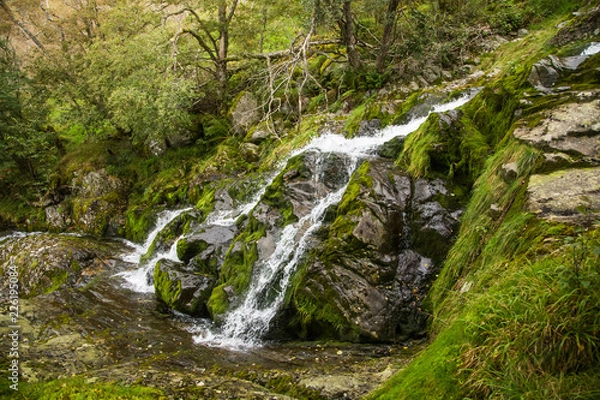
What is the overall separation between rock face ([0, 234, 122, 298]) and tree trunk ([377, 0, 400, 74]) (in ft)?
32.8

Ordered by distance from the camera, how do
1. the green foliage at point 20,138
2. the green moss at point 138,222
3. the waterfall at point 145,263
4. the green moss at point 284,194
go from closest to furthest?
Result: the green moss at point 284,194
the waterfall at point 145,263
the green moss at point 138,222
the green foliage at point 20,138

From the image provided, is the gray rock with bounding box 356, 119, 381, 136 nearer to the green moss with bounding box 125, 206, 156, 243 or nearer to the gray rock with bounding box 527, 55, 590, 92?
the gray rock with bounding box 527, 55, 590, 92

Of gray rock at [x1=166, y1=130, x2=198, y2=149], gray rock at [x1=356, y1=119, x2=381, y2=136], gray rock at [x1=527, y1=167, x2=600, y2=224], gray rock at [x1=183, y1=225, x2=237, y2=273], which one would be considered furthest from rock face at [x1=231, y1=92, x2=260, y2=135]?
gray rock at [x1=527, y1=167, x2=600, y2=224]

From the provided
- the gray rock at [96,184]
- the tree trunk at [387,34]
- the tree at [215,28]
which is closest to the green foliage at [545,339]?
the tree trunk at [387,34]

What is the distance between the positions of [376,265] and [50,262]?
8788mm

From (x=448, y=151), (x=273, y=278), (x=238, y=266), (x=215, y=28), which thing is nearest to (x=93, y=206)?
(x=215, y=28)

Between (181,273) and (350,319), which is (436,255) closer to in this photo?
(350,319)

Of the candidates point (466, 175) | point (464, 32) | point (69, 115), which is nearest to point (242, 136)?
point (69, 115)

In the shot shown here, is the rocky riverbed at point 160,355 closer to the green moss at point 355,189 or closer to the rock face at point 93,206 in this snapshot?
the green moss at point 355,189

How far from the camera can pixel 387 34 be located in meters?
11.0

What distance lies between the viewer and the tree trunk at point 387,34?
10.4 meters

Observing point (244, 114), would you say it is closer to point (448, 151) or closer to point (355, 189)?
point (355, 189)

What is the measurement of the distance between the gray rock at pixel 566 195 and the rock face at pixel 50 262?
9826 millimetres

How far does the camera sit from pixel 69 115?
14375 millimetres
